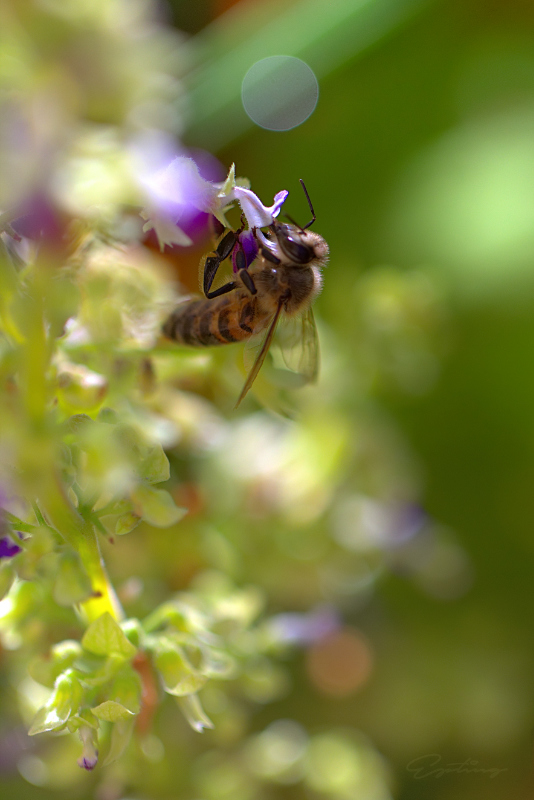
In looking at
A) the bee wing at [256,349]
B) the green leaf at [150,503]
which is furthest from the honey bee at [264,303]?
the green leaf at [150,503]

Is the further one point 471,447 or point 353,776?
point 471,447

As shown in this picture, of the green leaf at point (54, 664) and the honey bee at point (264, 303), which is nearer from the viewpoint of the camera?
the green leaf at point (54, 664)

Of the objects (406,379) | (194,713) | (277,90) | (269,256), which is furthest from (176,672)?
(277,90)

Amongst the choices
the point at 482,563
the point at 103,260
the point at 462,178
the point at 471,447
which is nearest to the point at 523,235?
the point at 462,178

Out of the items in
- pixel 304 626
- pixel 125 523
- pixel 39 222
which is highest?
pixel 39 222

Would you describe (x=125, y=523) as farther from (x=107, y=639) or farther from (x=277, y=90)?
(x=277, y=90)

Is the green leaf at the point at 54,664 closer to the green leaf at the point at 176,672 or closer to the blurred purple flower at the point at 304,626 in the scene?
the green leaf at the point at 176,672

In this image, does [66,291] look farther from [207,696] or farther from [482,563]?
[482,563]

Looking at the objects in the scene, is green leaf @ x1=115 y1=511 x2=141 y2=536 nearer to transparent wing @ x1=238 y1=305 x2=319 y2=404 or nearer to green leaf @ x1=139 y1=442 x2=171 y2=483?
green leaf @ x1=139 y1=442 x2=171 y2=483
